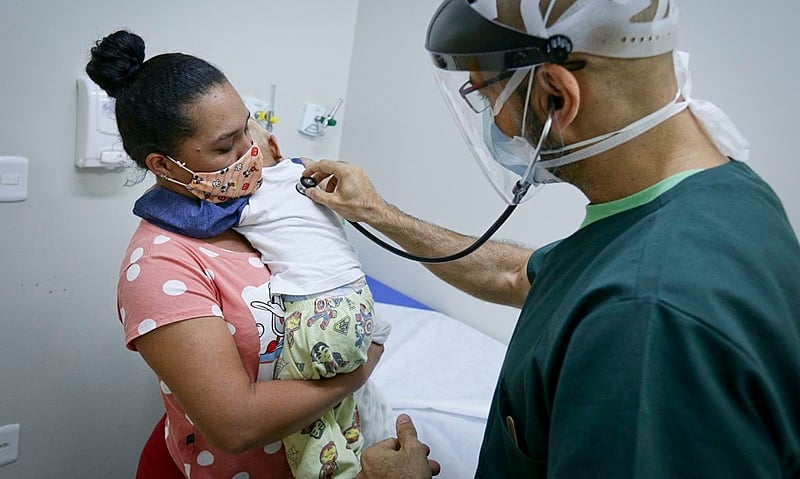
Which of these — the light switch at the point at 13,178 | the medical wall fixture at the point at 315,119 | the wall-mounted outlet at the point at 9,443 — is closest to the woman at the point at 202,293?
the light switch at the point at 13,178

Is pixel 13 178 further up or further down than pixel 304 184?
further down

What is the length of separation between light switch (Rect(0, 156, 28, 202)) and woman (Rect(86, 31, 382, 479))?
1.81 ft

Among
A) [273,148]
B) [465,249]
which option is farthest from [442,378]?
[273,148]

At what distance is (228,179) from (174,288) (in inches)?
8.9

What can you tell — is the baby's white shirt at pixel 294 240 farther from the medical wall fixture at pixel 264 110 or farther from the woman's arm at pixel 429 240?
the medical wall fixture at pixel 264 110

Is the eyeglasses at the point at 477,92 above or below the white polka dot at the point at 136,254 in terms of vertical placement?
above

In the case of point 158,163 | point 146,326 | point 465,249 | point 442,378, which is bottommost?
point 442,378

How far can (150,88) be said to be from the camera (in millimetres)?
1011

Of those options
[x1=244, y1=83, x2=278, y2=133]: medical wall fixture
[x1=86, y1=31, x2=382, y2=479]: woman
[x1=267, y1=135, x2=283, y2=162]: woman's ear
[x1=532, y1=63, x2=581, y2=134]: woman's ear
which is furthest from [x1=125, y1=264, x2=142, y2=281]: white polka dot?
[x1=244, y1=83, x2=278, y2=133]: medical wall fixture

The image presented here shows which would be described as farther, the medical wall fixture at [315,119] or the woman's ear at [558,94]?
the medical wall fixture at [315,119]

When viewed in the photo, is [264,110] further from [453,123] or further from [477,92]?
[477,92]

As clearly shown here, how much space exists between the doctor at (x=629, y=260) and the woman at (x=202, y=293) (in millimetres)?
372

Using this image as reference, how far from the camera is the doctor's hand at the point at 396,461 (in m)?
0.99

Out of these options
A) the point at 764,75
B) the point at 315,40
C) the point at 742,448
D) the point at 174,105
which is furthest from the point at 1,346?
the point at 764,75
